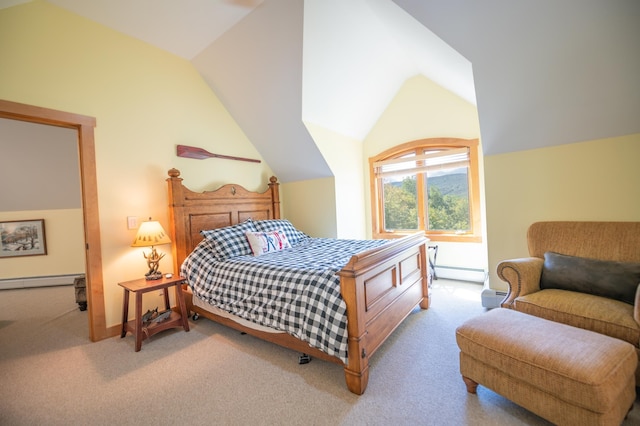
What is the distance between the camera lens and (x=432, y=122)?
3.86 meters

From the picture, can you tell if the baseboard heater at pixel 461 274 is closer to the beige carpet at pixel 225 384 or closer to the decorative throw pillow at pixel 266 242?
the beige carpet at pixel 225 384

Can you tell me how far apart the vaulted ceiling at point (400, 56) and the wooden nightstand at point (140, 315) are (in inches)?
88.9

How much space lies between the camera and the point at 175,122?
122 inches

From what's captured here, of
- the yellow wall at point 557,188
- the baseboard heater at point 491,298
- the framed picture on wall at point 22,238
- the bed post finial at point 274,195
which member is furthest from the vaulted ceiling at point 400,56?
the framed picture on wall at point 22,238

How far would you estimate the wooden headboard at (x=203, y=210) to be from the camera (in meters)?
2.96

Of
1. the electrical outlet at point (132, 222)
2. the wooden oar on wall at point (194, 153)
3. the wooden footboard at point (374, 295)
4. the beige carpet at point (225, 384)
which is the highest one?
the wooden oar on wall at point (194, 153)

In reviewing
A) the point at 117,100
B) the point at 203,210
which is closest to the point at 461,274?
the point at 203,210

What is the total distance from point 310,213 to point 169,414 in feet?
9.85

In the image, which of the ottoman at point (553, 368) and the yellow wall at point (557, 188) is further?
the yellow wall at point (557, 188)

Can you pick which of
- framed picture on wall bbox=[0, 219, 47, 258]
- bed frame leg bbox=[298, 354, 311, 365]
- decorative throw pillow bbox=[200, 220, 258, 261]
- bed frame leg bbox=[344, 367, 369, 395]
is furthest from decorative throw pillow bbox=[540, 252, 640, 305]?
framed picture on wall bbox=[0, 219, 47, 258]

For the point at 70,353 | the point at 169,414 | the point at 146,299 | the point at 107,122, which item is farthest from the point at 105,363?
the point at 107,122

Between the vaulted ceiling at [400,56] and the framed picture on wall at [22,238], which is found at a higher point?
the vaulted ceiling at [400,56]

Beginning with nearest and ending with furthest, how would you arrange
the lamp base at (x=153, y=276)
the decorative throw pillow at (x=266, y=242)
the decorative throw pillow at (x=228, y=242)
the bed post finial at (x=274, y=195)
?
the lamp base at (x=153, y=276), the decorative throw pillow at (x=228, y=242), the decorative throw pillow at (x=266, y=242), the bed post finial at (x=274, y=195)

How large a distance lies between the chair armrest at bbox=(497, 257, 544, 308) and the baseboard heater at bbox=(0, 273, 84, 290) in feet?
20.0
